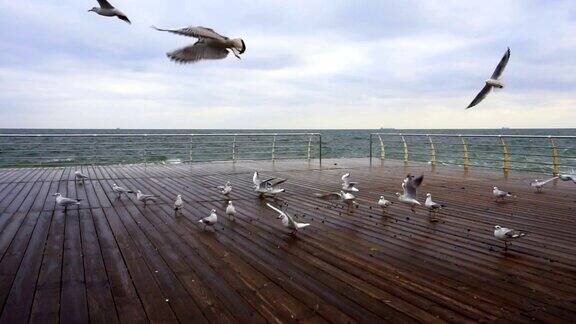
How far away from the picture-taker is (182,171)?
12.0 meters

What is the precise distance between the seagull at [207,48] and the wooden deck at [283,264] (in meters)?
2.01

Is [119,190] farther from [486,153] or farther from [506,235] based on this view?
[486,153]

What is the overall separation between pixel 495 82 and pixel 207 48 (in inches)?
165

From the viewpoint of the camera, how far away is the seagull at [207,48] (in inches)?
192

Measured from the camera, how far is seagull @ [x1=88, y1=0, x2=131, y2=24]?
432 centimetres

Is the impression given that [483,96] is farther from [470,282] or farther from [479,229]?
[470,282]

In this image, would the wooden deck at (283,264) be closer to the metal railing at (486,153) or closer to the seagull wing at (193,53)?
the seagull wing at (193,53)

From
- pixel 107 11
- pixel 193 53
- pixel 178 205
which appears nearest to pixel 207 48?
pixel 193 53

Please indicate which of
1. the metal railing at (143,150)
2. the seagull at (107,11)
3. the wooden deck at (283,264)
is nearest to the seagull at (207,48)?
the seagull at (107,11)

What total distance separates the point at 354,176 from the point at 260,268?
7346 mm

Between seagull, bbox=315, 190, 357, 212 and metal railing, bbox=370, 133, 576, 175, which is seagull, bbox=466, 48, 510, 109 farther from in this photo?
seagull, bbox=315, 190, 357, 212

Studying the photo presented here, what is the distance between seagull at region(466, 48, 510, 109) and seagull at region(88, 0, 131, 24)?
4701 mm

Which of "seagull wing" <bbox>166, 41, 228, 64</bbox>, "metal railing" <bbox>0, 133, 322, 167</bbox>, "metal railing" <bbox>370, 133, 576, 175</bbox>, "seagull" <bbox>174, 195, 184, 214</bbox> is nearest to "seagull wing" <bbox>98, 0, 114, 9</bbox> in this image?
"seagull wing" <bbox>166, 41, 228, 64</bbox>

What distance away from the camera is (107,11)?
14.3 ft
